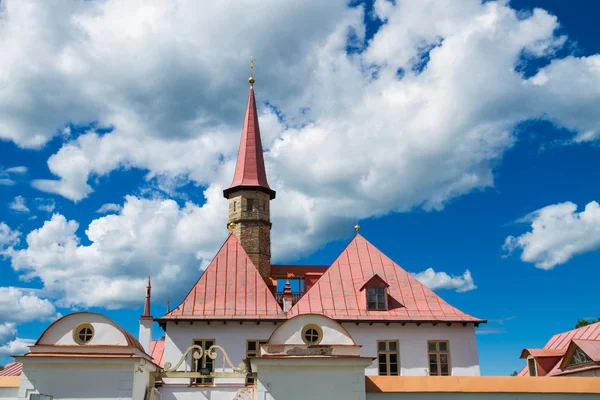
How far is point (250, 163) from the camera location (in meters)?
41.9

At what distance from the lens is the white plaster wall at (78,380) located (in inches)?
612

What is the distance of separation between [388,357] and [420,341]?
1.54 metres

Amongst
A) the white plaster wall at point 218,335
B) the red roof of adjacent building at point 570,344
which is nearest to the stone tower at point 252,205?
the white plaster wall at point 218,335

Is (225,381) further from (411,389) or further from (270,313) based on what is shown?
(411,389)

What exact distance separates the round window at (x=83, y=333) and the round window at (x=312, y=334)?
592cm

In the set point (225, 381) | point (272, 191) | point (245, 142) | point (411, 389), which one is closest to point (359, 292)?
point (225, 381)

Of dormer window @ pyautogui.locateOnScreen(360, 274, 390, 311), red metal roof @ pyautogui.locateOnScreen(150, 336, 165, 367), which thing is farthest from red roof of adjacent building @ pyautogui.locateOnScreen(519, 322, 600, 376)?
red metal roof @ pyautogui.locateOnScreen(150, 336, 165, 367)

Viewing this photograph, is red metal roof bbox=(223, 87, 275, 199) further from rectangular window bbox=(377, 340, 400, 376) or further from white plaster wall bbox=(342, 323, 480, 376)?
rectangular window bbox=(377, 340, 400, 376)

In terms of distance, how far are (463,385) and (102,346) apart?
10.0 m

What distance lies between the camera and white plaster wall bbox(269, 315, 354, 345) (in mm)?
16219

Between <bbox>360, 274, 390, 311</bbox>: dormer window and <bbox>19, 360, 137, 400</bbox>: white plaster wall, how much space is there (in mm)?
11593

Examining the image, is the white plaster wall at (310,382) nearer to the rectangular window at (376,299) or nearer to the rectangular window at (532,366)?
the rectangular window at (376,299)

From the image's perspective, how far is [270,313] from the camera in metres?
24.4

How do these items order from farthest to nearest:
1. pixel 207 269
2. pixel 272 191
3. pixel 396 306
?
pixel 272 191 → pixel 207 269 → pixel 396 306
